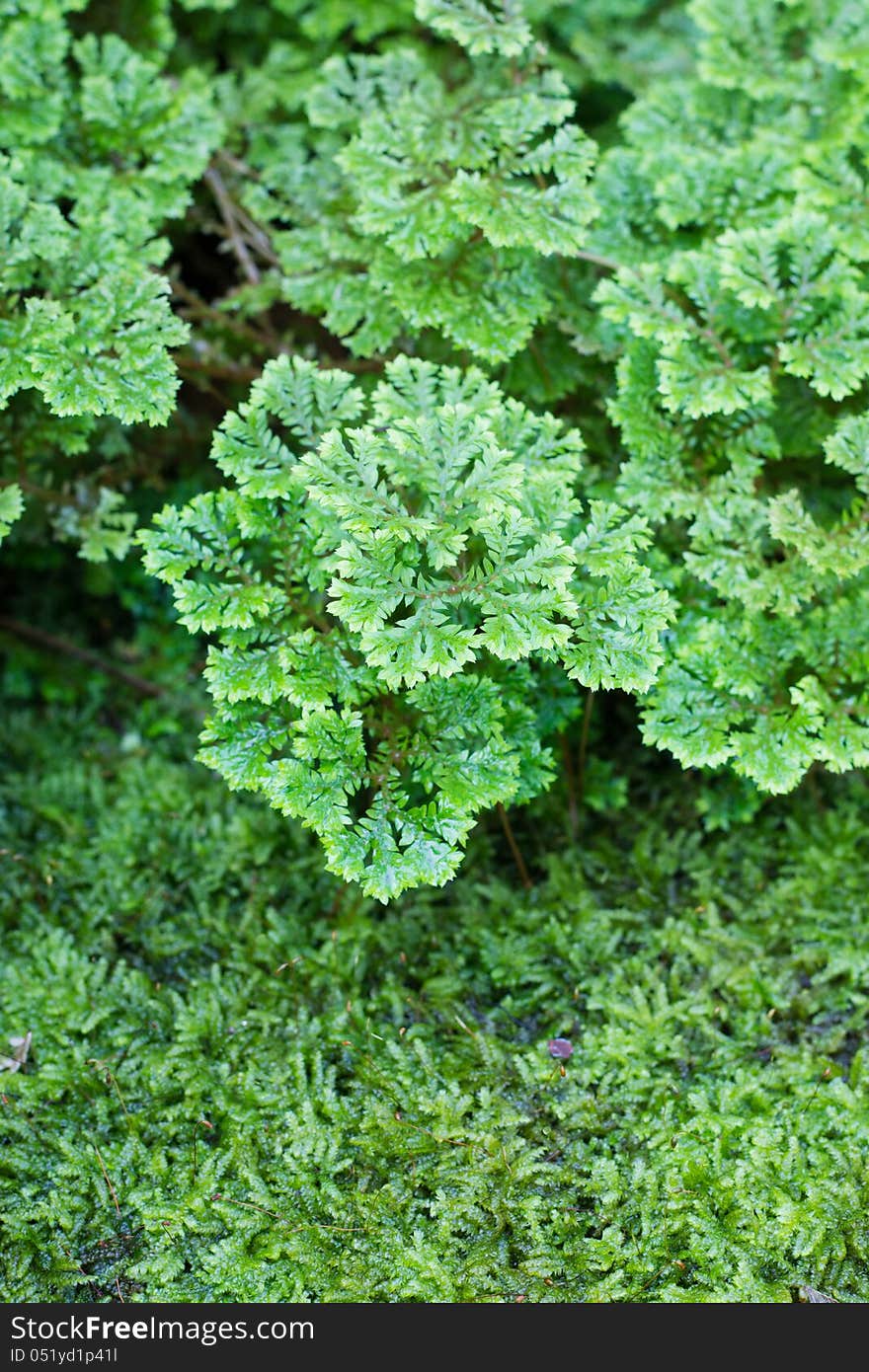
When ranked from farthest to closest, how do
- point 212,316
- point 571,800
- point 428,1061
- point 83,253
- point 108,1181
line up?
point 212,316, point 571,800, point 83,253, point 428,1061, point 108,1181

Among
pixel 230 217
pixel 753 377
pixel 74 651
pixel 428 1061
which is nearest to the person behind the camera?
pixel 428 1061

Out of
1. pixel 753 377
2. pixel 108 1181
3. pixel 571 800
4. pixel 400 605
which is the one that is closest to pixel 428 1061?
pixel 108 1181

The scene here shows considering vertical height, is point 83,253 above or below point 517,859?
above

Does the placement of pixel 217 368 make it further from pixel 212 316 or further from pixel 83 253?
pixel 83 253

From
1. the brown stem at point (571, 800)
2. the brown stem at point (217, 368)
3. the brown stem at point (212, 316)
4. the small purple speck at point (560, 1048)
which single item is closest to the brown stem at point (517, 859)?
the brown stem at point (571, 800)

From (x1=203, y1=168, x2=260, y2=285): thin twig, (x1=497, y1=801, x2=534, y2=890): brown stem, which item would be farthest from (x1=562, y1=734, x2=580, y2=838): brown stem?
(x1=203, y1=168, x2=260, y2=285): thin twig
